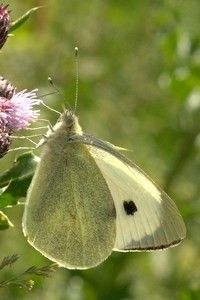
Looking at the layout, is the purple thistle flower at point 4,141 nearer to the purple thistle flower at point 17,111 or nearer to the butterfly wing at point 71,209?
the purple thistle flower at point 17,111

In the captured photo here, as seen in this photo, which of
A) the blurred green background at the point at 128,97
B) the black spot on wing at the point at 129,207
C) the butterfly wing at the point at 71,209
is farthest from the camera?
the blurred green background at the point at 128,97

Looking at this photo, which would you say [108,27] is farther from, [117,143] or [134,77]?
[117,143]

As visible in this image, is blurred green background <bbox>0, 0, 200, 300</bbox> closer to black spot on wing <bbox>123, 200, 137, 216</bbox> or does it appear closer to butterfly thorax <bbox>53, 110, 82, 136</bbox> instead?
black spot on wing <bbox>123, 200, 137, 216</bbox>

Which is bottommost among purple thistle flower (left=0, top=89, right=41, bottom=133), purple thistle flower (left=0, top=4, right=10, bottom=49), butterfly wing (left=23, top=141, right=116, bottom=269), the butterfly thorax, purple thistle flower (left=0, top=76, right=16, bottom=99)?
butterfly wing (left=23, top=141, right=116, bottom=269)

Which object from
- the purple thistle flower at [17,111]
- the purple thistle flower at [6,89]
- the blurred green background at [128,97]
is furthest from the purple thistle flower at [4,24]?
the blurred green background at [128,97]

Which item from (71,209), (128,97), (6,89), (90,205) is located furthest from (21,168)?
(128,97)

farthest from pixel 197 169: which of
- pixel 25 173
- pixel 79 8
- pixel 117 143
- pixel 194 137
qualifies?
pixel 25 173

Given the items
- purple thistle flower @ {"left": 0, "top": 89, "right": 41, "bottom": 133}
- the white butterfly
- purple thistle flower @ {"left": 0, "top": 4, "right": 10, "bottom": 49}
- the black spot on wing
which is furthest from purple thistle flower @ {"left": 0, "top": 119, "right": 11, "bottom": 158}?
the black spot on wing
